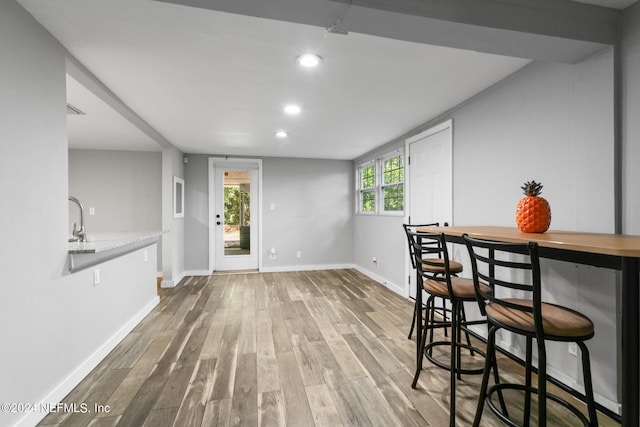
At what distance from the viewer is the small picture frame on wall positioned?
4621 millimetres

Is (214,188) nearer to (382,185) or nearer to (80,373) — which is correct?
(382,185)

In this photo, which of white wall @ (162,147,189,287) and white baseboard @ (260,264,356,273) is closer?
white wall @ (162,147,189,287)

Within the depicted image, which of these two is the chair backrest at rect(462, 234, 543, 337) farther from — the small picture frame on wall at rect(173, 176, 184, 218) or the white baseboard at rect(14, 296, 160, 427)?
the small picture frame on wall at rect(173, 176, 184, 218)

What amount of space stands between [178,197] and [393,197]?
3.45 metres

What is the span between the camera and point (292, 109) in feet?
10.1

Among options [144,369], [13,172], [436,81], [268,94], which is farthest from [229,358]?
[436,81]

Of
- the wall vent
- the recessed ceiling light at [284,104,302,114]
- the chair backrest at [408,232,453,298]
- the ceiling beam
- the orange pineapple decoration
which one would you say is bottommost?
the chair backrest at [408,232,453,298]

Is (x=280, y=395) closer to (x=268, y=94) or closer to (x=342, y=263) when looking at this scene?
(x=268, y=94)

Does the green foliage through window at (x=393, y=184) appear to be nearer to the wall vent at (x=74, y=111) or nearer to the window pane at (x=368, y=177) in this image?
the window pane at (x=368, y=177)

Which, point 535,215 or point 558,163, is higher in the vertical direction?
point 558,163

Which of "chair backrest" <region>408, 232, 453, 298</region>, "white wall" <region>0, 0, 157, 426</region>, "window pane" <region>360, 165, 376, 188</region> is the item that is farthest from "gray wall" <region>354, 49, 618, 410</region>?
"white wall" <region>0, 0, 157, 426</region>

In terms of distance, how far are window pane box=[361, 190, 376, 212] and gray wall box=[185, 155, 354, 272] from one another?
385 millimetres

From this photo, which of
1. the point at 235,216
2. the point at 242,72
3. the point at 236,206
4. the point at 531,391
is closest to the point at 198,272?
the point at 235,216

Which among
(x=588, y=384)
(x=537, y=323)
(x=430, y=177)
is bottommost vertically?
(x=588, y=384)
